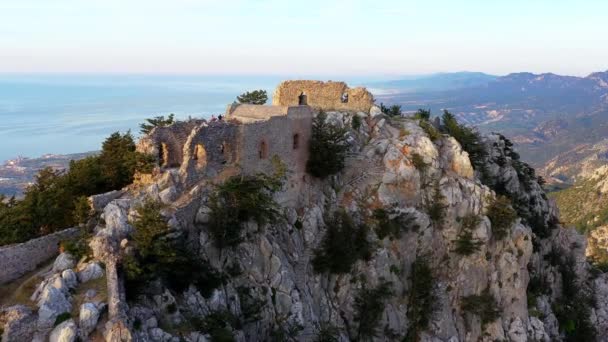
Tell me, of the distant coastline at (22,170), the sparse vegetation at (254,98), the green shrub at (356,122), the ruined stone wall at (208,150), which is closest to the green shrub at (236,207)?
the ruined stone wall at (208,150)

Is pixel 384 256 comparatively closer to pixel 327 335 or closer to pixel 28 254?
pixel 327 335

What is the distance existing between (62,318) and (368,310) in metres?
14.0

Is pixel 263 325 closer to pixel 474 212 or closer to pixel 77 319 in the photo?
pixel 77 319

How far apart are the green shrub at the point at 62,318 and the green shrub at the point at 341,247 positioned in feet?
38.7

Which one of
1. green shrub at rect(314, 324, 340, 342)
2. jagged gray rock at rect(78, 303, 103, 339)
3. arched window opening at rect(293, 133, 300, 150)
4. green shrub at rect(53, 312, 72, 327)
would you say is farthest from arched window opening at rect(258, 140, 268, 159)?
green shrub at rect(53, 312, 72, 327)

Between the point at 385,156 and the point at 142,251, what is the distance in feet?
49.5

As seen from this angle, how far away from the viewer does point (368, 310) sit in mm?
23797

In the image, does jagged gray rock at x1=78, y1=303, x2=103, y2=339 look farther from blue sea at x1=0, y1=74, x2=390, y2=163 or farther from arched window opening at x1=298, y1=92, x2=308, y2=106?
blue sea at x1=0, y1=74, x2=390, y2=163

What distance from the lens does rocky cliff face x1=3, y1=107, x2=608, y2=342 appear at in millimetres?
19000

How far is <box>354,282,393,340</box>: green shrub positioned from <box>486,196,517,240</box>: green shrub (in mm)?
8096

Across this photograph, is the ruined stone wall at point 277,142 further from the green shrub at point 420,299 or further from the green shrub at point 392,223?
the green shrub at point 420,299

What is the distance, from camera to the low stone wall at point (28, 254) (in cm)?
1692

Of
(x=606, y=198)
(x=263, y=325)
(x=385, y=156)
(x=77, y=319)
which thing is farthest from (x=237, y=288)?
(x=606, y=198)

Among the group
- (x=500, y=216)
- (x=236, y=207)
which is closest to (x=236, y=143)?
(x=236, y=207)
